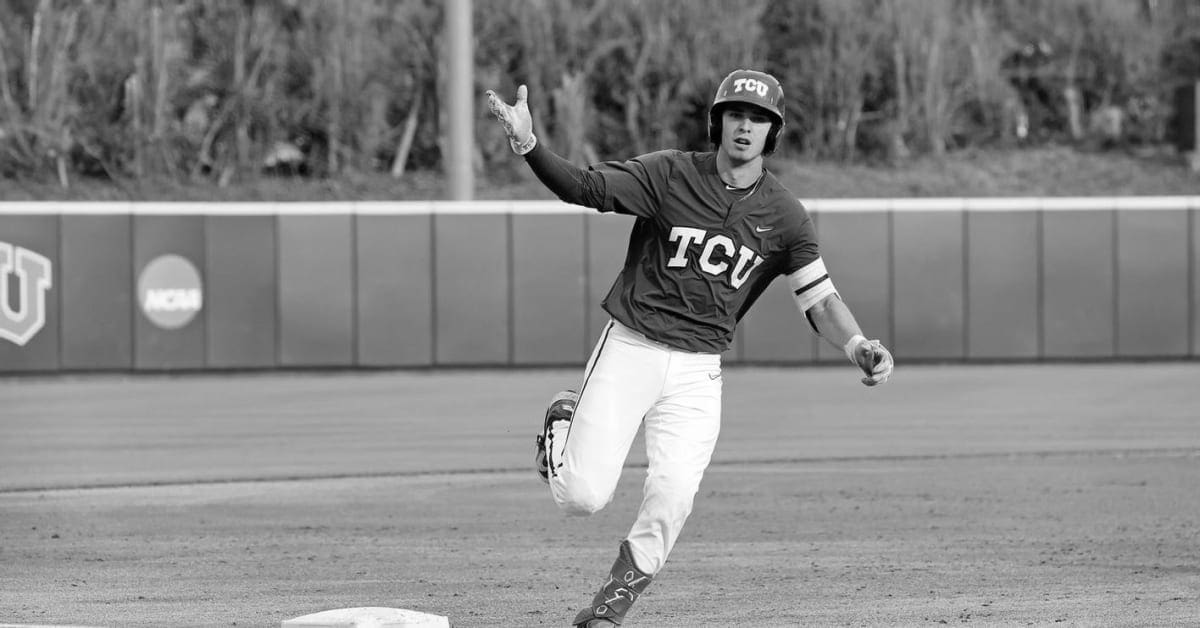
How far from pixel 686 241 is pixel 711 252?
4.1 inches

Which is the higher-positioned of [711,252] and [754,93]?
[754,93]

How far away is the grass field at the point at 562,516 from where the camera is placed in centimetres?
766

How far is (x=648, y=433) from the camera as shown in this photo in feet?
22.6

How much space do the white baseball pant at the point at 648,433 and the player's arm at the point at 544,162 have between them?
561mm

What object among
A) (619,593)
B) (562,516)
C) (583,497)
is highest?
(583,497)

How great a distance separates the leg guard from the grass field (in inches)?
17.4

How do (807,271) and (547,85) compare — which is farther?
(547,85)

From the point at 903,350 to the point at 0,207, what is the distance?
10995 mm

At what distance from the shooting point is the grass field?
7660mm

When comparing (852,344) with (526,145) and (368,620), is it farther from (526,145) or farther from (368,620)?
(368,620)

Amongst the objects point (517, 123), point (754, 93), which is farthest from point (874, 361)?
point (517, 123)

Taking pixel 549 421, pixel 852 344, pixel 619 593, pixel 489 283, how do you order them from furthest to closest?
pixel 489 283 < pixel 549 421 < pixel 852 344 < pixel 619 593

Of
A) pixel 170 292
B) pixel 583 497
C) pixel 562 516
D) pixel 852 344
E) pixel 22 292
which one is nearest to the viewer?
pixel 583 497

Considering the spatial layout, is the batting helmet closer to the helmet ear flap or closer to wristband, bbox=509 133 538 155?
the helmet ear flap
